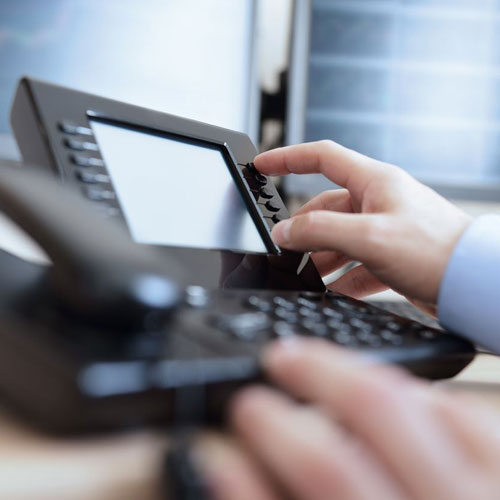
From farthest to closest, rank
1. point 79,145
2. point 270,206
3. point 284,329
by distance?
1. point 270,206
2. point 79,145
3. point 284,329

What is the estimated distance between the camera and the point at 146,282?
20cm

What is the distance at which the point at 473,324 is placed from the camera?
1.26 ft

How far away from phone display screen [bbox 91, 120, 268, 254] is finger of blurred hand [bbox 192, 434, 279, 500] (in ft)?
0.66

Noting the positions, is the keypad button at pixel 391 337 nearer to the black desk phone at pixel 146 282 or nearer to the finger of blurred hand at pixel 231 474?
the black desk phone at pixel 146 282

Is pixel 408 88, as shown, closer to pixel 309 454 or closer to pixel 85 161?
pixel 85 161

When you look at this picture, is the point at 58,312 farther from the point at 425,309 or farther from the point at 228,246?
the point at 425,309

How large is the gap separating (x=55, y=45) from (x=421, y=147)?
0.70m

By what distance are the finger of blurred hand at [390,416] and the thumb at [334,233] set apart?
206 mm

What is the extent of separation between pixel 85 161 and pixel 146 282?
0.18 metres

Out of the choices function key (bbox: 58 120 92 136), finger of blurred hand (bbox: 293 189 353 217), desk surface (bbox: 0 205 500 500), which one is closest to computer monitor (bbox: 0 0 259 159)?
finger of blurred hand (bbox: 293 189 353 217)

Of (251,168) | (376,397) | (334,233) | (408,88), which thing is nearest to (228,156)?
(251,168)

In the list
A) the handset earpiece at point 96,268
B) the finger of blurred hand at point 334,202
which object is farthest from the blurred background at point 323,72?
the handset earpiece at point 96,268

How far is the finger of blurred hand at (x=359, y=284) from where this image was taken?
1.84 ft

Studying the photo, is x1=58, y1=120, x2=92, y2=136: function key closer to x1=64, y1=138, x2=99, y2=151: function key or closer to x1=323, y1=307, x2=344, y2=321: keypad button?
x1=64, y1=138, x2=99, y2=151: function key
